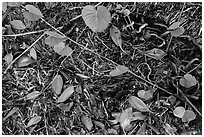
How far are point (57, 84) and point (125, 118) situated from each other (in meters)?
0.26

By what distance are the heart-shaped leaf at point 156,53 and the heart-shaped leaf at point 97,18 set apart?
19 centimetres

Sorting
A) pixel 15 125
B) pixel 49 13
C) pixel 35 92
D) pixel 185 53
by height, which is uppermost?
pixel 49 13

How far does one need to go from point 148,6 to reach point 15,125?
2.08 ft

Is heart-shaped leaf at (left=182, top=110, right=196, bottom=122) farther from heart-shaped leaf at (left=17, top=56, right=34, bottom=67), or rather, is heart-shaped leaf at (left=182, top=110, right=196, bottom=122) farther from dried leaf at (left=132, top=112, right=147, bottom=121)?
heart-shaped leaf at (left=17, top=56, right=34, bottom=67)

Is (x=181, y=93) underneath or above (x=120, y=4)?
underneath

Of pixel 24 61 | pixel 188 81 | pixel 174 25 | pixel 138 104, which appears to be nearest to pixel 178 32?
pixel 174 25

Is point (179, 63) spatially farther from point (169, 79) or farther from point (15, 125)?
point (15, 125)

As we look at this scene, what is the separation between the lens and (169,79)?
1275 millimetres

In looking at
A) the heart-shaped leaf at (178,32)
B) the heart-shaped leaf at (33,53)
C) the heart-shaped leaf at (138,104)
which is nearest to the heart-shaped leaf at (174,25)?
the heart-shaped leaf at (178,32)

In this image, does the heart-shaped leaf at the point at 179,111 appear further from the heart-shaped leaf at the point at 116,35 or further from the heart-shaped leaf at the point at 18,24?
the heart-shaped leaf at the point at 18,24

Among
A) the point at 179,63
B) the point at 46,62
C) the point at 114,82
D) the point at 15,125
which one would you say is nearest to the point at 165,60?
the point at 179,63

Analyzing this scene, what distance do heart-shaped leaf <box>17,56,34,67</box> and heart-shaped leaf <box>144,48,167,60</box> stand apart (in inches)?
16.1

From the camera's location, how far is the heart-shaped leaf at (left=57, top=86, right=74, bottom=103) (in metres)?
1.28

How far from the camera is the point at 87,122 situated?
4.18 feet
